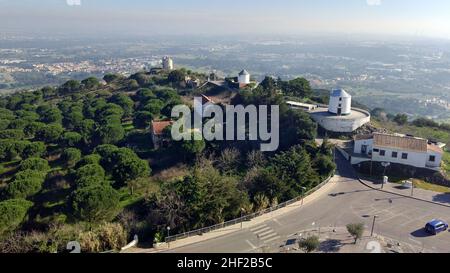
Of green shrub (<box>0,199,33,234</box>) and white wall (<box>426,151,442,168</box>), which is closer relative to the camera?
green shrub (<box>0,199,33,234</box>)

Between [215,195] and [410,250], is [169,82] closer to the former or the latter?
[215,195]

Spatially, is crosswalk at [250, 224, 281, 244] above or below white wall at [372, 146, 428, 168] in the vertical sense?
below

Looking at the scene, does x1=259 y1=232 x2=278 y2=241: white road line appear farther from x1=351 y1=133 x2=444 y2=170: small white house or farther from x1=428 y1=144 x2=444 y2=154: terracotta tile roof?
x1=428 y1=144 x2=444 y2=154: terracotta tile roof

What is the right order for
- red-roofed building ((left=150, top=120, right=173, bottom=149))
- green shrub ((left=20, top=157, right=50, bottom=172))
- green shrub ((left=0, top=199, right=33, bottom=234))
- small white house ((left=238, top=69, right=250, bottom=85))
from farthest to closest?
small white house ((left=238, top=69, right=250, bottom=85))
red-roofed building ((left=150, top=120, right=173, bottom=149))
green shrub ((left=20, top=157, right=50, bottom=172))
green shrub ((left=0, top=199, right=33, bottom=234))

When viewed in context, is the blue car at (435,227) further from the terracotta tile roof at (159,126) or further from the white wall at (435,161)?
the terracotta tile roof at (159,126)

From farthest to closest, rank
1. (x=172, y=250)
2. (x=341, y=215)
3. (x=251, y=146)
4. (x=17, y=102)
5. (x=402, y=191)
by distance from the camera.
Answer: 1. (x=17, y=102)
2. (x=251, y=146)
3. (x=402, y=191)
4. (x=341, y=215)
5. (x=172, y=250)

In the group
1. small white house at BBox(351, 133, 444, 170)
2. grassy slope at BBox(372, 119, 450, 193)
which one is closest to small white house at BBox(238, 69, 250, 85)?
grassy slope at BBox(372, 119, 450, 193)

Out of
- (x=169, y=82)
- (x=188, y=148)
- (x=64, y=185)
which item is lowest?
(x=64, y=185)

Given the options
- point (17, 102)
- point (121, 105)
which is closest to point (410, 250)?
point (121, 105)

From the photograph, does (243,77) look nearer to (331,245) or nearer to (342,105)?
(342,105)
